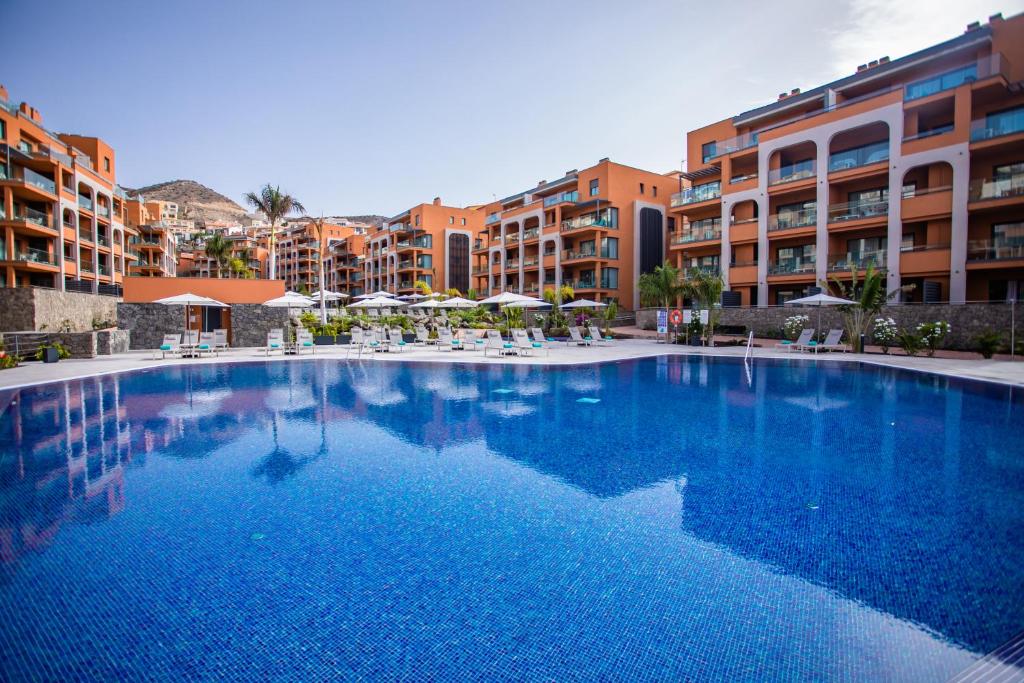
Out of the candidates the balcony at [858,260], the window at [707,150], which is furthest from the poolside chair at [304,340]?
the window at [707,150]

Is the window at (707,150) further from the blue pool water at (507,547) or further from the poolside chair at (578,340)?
the blue pool water at (507,547)

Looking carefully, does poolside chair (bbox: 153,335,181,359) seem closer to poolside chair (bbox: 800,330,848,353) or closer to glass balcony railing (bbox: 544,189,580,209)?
poolside chair (bbox: 800,330,848,353)

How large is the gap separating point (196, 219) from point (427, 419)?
173 metres

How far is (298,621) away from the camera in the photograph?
289cm

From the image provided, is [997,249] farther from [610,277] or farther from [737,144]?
[610,277]

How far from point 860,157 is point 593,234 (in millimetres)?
18726

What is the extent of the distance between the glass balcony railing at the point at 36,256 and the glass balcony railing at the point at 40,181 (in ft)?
12.9

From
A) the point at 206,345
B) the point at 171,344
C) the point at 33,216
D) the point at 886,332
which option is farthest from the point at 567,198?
the point at 33,216

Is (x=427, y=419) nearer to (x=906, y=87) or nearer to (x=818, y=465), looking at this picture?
(x=818, y=465)

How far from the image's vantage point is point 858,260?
24.8 meters

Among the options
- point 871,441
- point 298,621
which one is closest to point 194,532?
point 298,621

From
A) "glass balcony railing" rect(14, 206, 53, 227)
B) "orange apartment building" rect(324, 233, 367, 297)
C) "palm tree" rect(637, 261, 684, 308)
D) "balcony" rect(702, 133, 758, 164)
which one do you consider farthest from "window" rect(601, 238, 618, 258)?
"orange apartment building" rect(324, 233, 367, 297)

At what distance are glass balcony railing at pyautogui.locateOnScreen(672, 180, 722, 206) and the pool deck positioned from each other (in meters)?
12.9

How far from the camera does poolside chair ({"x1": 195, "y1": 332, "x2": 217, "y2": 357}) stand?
1792 cm
